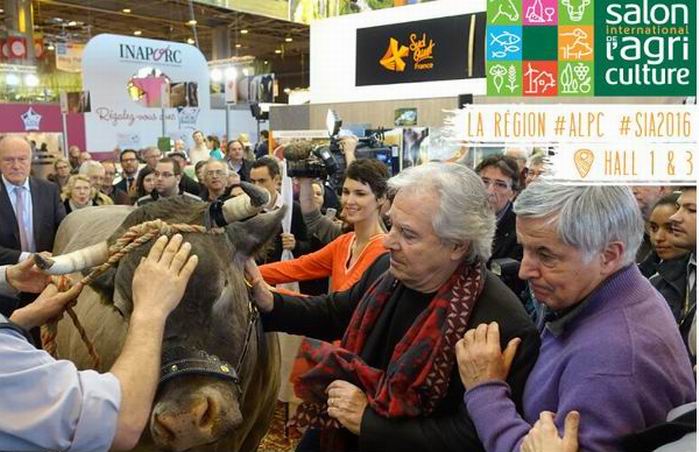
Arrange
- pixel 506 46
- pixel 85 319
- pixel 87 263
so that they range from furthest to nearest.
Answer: pixel 85 319 < pixel 87 263 < pixel 506 46

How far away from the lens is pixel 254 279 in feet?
8.60

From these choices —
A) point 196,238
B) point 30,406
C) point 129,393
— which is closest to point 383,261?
point 196,238

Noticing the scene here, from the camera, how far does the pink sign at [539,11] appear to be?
6.16 feet

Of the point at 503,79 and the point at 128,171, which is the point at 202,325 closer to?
the point at 503,79

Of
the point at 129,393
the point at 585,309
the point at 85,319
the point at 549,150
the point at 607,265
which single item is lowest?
the point at 85,319

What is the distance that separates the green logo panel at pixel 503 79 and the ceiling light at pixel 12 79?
1971 cm

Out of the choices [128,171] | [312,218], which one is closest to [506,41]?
[312,218]

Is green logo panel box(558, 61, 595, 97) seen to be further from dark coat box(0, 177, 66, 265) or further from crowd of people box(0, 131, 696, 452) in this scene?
dark coat box(0, 177, 66, 265)

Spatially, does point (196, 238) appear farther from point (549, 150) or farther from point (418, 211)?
point (549, 150)

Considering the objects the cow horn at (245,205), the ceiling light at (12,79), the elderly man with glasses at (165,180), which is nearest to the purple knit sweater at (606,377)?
the cow horn at (245,205)

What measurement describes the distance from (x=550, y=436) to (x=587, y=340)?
0.23 meters

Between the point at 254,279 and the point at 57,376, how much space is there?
1.20 metres

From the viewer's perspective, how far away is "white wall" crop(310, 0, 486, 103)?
907 cm

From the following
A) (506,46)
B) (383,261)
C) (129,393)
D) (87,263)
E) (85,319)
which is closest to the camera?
(129,393)
